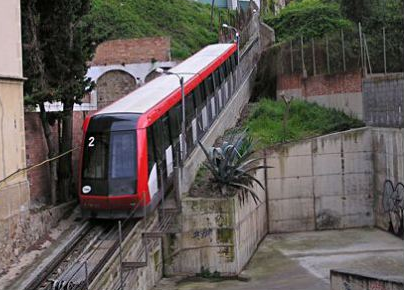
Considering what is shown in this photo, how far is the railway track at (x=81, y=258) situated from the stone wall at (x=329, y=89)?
43.1 ft

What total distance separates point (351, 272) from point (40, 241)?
7692mm

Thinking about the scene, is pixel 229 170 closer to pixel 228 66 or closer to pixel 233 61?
pixel 228 66

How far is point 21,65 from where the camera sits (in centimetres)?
1566

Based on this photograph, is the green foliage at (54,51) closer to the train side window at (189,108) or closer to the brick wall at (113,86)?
the train side window at (189,108)

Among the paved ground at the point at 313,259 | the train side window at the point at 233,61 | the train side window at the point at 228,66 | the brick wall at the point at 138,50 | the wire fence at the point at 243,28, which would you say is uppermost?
the wire fence at the point at 243,28

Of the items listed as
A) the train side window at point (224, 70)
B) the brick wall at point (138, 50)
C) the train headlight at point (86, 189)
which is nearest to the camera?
the train headlight at point (86, 189)

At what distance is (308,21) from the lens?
3934cm

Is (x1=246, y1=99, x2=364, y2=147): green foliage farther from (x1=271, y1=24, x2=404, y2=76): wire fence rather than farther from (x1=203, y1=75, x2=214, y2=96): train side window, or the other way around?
(x1=203, y1=75, x2=214, y2=96): train side window

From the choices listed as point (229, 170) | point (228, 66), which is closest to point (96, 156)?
point (229, 170)

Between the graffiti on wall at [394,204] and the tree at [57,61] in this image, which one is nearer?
the tree at [57,61]

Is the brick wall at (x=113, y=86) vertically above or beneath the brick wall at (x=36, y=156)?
above

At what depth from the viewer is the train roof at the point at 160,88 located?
17500 mm

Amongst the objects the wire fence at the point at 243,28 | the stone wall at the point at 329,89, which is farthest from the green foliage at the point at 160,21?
the stone wall at the point at 329,89

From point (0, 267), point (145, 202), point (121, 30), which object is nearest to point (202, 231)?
point (145, 202)
